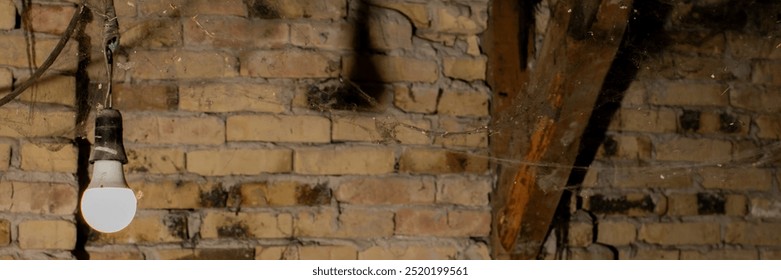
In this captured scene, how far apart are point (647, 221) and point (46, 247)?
44.6 inches

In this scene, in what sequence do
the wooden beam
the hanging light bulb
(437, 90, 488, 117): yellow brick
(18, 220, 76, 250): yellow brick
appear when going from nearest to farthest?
the hanging light bulb, the wooden beam, (18, 220, 76, 250): yellow brick, (437, 90, 488, 117): yellow brick

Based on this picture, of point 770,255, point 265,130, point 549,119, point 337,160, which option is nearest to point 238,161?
point 265,130

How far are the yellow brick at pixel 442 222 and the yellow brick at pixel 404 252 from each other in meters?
0.03

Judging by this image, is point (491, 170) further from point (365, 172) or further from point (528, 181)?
point (365, 172)

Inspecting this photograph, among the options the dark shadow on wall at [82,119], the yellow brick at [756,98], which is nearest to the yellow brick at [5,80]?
the dark shadow on wall at [82,119]

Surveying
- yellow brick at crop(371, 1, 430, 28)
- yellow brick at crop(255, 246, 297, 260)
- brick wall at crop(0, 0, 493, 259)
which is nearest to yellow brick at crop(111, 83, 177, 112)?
brick wall at crop(0, 0, 493, 259)

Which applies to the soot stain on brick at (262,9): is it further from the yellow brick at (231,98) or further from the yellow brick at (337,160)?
the yellow brick at (337,160)

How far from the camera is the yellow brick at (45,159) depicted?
4.30ft

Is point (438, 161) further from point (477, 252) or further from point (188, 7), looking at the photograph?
point (188, 7)

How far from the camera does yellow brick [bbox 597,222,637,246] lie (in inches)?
58.5

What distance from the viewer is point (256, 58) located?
138 cm

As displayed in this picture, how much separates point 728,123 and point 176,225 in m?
1.09

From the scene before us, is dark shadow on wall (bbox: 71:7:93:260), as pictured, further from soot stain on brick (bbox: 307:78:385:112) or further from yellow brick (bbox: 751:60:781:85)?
yellow brick (bbox: 751:60:781:85)

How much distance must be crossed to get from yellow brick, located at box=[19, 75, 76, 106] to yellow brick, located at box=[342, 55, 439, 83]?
0.48 m
